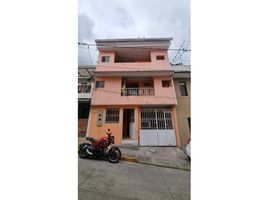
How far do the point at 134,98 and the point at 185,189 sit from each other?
4.68m

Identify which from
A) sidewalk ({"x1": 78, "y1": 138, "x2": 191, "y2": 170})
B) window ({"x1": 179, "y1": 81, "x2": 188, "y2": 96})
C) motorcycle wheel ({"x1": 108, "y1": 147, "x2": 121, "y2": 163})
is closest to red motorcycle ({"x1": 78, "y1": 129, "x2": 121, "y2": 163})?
motorcycle wheel ({"x1": 108, "y1": 147, "x2": 121, "y2": 163})

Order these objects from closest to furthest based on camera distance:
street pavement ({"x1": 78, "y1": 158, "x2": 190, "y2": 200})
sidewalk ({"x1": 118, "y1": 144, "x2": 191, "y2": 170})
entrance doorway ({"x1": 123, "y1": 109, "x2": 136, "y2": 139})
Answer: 1. street pavement ({"x1": 78, "y1": 158, "x2": 190, "y2": 200})
2. sidewalk ({"x1": 118, "y1": 144, "x2": 191, "y2": 170})
3. entrance doorway ({"x1": 123, "y1": 109, "x2": 136, "y2": 139})

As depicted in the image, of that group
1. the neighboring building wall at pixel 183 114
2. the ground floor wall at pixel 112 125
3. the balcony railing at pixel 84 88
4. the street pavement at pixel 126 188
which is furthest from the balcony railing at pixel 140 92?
the street pavement at pixel 126 188

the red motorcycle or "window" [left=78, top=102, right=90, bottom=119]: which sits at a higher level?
"window" [left=78, top=102, right=90, bottom=119]

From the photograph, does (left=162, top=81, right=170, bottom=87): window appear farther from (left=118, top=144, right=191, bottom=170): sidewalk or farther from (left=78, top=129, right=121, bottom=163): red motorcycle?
(left=78, top=129, right=121, bottom=163): red motorcycle

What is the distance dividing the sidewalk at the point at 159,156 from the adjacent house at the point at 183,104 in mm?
1081

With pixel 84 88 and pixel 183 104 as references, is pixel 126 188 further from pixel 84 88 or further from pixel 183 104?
pixel 84 88

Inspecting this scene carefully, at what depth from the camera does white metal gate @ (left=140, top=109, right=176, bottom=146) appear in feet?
19.9

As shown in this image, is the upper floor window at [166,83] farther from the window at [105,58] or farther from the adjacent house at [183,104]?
the window at [105,58]

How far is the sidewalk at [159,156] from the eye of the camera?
4123 mm

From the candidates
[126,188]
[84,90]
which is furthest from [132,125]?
[126,188]

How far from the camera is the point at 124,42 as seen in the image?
725 cm
